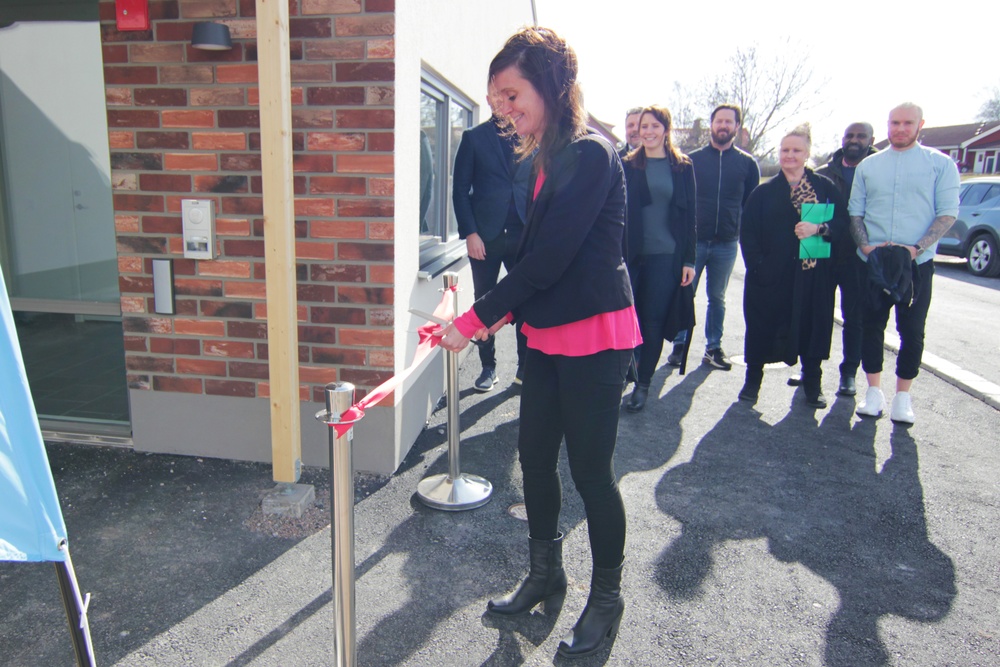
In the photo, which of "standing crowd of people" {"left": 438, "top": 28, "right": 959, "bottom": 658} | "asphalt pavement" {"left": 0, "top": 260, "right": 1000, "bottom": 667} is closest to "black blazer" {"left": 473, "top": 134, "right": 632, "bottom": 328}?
"standing crowd of people" {"left": 438, "top": 28, "right": 959, "bottom": 658}

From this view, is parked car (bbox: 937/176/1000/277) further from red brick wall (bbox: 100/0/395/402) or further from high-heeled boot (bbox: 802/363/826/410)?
red brick wall (bbox: 100/0/395/402)

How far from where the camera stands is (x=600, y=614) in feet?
8.51

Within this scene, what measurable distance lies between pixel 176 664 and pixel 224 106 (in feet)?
8.36

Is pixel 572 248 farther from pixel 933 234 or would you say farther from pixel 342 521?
pixel 933 234

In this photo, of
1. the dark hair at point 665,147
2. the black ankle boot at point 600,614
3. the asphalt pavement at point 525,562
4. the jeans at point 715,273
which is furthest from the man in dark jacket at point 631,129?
the black ankle boot at point 600,614

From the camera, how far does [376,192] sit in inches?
142

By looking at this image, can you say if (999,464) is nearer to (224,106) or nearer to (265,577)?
(265,577)

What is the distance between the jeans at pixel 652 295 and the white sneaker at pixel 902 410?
5.55ft

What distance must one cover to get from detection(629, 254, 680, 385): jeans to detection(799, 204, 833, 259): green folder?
0.93 meters

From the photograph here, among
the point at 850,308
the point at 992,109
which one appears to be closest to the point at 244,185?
the point at 850,308

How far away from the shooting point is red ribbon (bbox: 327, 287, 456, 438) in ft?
6.81

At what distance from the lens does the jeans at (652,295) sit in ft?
16.7

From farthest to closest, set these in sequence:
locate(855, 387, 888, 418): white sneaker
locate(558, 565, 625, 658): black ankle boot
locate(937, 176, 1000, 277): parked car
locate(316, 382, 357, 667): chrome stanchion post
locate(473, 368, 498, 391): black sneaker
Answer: locate(937, 176, 1000, 277): parked car
locate(473, 368, 498, 391): black sneaker
locate(855, 387, 888, 418): white sneaker
locate(558, 565, 625, 658): black ankle boot
locate(316, 382, 357, 667): chrome stanchion post

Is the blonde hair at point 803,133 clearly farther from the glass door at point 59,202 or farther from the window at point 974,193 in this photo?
the window at point 974,193
